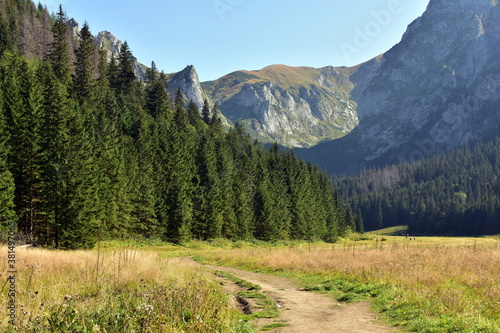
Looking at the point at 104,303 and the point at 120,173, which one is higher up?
the point at 120,173

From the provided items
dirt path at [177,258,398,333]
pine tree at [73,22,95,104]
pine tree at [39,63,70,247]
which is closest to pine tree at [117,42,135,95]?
A: pine tree at [73,22,95,104]

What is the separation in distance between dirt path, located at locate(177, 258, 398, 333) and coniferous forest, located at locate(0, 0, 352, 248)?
1048 inches

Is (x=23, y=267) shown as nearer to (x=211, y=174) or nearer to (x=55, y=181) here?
(x=55, y=181)

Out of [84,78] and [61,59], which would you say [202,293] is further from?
[61,59]

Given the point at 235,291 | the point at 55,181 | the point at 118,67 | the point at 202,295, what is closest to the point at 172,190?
the point at 55,181

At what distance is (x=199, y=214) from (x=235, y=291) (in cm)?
4447

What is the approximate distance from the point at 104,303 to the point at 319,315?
710cm

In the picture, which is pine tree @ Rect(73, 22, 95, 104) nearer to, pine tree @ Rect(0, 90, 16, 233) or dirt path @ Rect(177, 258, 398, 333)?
pine tree @ Rect(0, 90, 16, 233)

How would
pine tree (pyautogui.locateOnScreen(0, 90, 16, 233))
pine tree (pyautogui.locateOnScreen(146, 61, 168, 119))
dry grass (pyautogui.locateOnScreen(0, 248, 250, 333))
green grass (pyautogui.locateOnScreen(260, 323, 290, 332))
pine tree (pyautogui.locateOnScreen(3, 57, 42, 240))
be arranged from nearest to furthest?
dry grass (pyautogui.locateOnScreen(0, 248, 250, 333)) < green grass (pyautogui.locateOnScreen(260, 323, 290, 332)) < pine tree (pyautogui.locateOnScreen(0, 90, 16, 233)) < pine tree (pyautogui.locateOnScreen(3, 57, 42, 240)) < pine tree (pyautogui.locateOnScreen(146, 61, 168, 119))

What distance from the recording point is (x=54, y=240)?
33656mm

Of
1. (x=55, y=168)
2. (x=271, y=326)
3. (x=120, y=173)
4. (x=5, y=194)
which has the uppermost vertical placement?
(x=120, y=173)

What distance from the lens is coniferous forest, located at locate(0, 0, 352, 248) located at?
114 ft

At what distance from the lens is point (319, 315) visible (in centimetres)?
1168

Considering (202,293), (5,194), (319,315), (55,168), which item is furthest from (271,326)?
→ (5,194)
